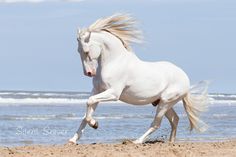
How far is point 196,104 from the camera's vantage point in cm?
1216

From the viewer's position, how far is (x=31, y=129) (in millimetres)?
17703

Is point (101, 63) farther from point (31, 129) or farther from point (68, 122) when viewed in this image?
point (68, 122)

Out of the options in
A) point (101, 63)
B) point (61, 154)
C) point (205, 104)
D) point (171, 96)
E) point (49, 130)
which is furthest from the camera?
point (49, 130)

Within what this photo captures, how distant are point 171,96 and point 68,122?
31.3 feet

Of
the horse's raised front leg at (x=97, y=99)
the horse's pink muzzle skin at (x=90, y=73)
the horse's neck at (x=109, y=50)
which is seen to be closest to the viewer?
the horse's raised front leg at (x=97, y=99)

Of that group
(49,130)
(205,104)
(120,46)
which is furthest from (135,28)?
(49,130)

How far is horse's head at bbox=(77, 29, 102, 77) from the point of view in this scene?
10.6 m

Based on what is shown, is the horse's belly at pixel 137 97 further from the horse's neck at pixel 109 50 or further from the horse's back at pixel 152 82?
the horse's neck at pixel 109 50

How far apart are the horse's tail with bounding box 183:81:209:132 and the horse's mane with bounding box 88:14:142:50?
1.53 m

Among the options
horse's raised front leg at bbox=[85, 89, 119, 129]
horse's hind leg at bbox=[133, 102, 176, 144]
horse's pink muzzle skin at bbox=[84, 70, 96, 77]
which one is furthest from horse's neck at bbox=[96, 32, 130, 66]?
horse's hind leg at bbox=[133, 102, 176, 144]

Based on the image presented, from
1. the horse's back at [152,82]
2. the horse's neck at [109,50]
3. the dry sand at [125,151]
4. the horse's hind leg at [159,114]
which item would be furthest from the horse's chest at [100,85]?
the horse's hind leg at [159,114]

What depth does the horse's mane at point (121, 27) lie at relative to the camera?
10.9 meters

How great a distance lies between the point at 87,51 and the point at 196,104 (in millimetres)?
2428

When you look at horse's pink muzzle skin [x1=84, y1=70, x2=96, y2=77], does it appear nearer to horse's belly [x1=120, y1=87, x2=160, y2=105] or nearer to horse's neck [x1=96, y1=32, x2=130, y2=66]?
horse's neck [x1=96, y1=32, x2=130, y2=66]
